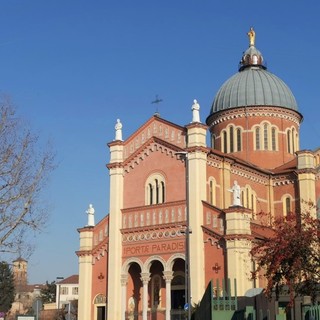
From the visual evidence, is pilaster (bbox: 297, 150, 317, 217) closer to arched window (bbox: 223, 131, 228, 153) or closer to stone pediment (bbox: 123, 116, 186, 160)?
arched window (bbox: 223, 131, 228, 153)

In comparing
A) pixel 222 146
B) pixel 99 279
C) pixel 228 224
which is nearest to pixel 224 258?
pixel 228 224

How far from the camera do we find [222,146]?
55.5 metres

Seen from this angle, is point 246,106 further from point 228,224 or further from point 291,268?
point 291,268

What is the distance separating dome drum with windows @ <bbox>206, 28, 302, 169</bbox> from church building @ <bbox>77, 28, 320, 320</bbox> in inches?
10.8

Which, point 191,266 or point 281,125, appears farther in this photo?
point 281,125

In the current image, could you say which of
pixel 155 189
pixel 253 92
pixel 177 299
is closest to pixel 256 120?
pixel 253 92

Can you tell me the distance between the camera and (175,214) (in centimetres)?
4400

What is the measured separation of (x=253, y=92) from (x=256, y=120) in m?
2.67

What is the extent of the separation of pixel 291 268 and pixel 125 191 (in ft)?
89.7

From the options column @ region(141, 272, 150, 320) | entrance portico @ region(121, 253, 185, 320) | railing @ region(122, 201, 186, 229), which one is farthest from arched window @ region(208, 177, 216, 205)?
column @ region(141, 272, 150, 320)

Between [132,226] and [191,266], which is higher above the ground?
[132,226]

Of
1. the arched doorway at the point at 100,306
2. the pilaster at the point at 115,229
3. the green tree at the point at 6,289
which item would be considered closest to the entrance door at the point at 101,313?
the arched doorway at the point at 100,306

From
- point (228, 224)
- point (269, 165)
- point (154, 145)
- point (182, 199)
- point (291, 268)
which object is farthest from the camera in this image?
point (269, 165)

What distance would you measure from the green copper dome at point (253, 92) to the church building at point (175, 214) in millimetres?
3511
